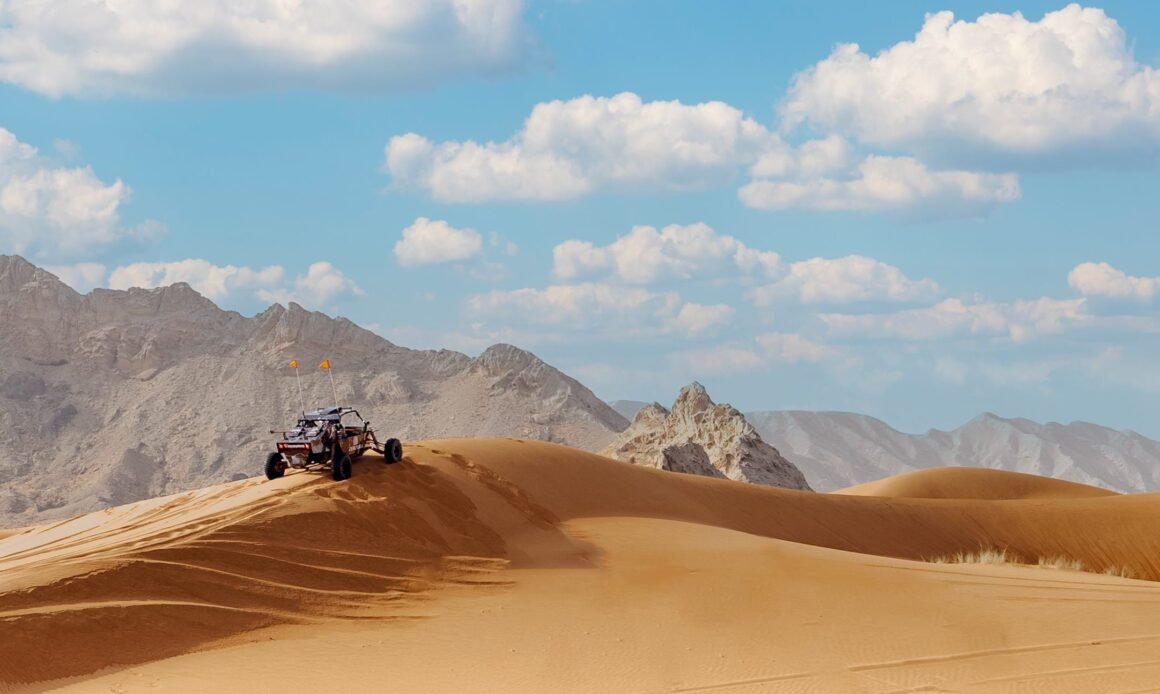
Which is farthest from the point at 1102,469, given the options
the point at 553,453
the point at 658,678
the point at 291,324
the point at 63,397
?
the point at 658,678

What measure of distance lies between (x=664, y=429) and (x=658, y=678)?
2894 centimetres

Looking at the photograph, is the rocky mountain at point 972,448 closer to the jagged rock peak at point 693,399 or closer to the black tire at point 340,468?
the jagged rock peak at point 693,399

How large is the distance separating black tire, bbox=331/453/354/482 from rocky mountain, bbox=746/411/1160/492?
11842 centimetres

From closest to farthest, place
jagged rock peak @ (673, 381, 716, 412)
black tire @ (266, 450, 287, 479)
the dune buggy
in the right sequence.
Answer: the dune buggy < black tire @ (266, 450, 287, 479) < jagged rock peak @ (673, 381, 716, 412)

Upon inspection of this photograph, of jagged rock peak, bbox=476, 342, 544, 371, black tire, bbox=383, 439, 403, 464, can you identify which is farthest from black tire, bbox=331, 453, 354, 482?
jagged rock peak, bbox=476, 342, 544, 371

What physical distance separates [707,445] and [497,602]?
2385cm

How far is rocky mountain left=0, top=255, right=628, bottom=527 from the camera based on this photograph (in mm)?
58750

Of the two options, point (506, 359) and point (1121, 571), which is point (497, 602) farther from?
point (506, 359)

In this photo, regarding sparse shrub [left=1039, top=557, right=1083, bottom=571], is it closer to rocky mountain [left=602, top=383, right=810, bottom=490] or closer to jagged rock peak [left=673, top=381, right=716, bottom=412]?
rocky mountain [left=602, top=383, right=810, bottom=490]

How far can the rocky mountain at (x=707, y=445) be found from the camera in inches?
1379

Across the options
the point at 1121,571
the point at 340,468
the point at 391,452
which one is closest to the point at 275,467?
the point at 340,468

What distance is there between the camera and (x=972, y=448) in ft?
522

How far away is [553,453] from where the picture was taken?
76.4 ft

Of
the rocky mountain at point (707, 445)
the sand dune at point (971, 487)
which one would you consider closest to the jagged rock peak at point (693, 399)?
the rocky mountain at point (707, 445)
